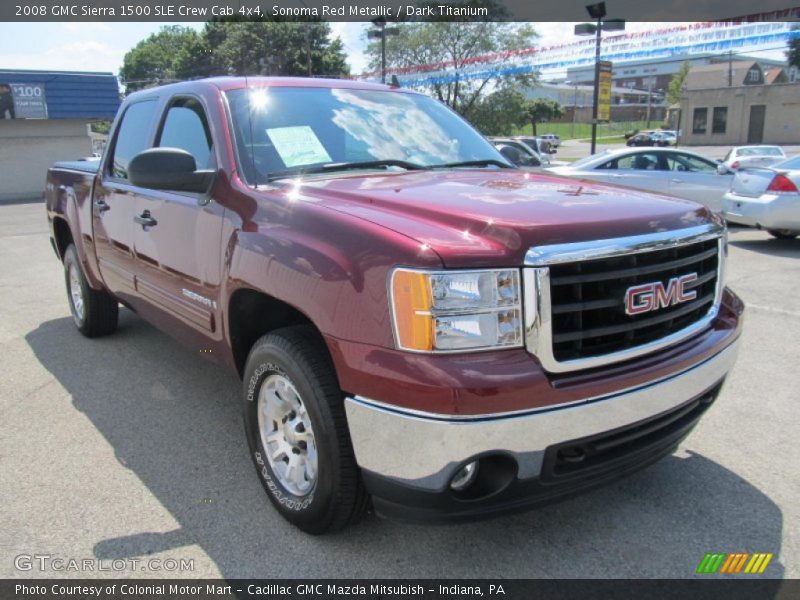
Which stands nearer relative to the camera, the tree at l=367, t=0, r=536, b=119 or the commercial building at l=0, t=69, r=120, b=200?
the commercial building at l=0, t=69, r=120, b=200

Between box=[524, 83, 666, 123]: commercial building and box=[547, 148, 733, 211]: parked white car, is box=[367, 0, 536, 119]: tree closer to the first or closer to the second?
box=[547, 148, 733, 211]: parked white car

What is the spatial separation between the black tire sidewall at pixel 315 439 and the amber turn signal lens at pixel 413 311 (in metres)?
0.49

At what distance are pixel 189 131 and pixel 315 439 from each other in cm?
206

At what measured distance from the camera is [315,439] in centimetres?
244

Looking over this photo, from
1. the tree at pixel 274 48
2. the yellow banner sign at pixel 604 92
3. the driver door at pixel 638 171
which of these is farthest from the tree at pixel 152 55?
the driver door at pixel 638 171

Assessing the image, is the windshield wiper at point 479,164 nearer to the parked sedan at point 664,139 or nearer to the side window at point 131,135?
the side window at point 131,135

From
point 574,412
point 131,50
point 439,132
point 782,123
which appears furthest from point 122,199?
point 131,50

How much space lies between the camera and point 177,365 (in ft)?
16.1

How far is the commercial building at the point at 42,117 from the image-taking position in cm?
2530

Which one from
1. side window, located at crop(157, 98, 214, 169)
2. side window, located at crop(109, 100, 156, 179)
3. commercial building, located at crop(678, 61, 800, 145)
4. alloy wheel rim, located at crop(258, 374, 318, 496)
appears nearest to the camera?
alloy wheel rim, located at crop(258, 374, 318, 496)

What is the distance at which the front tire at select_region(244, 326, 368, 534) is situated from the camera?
2.39 m

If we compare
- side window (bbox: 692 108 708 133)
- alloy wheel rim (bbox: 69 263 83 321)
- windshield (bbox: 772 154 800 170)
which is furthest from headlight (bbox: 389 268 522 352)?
side window (bbox: 692 108 708 133)

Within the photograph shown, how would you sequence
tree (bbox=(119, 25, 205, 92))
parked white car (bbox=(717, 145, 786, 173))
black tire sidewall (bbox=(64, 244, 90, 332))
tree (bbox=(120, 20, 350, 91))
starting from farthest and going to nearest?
tree (bbox=(119, 25, 205, 92)) → tree (bbox=(120, 20, 350, 91)) → parked white car (bbox=(717, 145, 786, 173)) → black tire sidewall (bbox=(64, 244, 90, 332))

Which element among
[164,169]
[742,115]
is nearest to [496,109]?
[742,115]
